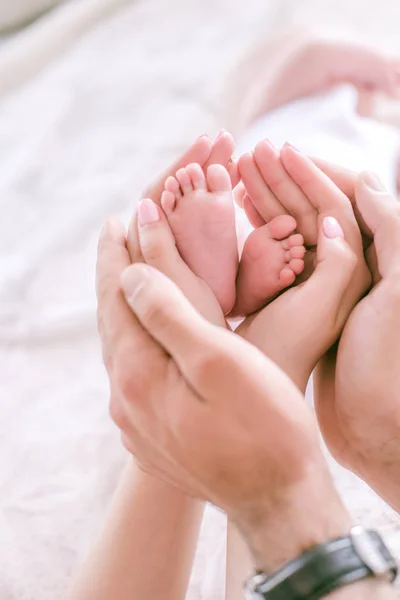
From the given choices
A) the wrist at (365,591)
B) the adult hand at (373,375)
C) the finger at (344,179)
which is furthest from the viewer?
the finger at (344,179)

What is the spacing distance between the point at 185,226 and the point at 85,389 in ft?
0.98

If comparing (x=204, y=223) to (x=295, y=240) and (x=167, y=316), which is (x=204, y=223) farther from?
(x=167, y=316)

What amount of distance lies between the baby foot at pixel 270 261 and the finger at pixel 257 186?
2 centimetres

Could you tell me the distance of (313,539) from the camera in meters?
0.44

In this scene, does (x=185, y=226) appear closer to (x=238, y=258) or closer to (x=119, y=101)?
(x=238, y=258)

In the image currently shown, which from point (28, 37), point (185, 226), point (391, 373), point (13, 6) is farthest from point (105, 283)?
point (13, 6)

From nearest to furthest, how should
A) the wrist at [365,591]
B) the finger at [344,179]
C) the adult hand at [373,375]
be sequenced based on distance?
the wrist at [365,591] → the adult hand at [373,375] → the finger at [344,179]

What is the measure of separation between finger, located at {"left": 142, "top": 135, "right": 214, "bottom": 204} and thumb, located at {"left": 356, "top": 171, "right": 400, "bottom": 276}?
16 centimetres

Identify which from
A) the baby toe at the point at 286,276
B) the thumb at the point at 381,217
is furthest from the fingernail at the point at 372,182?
the baby toe at the point at 286,276

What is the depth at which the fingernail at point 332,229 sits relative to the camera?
2.08 feet

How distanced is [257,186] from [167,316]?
0.27 m

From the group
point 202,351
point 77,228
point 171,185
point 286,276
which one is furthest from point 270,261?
point 77,228

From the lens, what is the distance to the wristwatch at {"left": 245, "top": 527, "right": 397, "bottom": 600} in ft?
1.36

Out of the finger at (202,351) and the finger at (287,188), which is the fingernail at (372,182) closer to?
the finger at (287,188)
